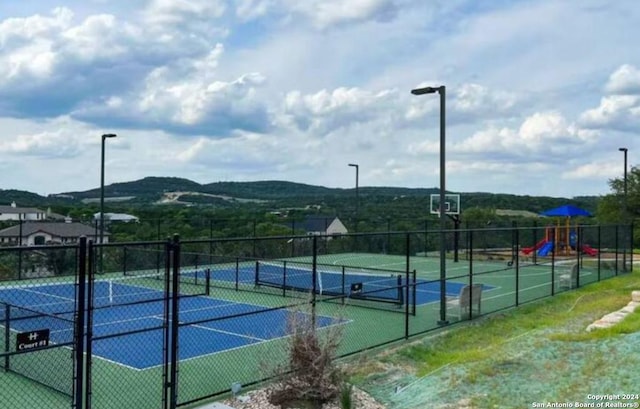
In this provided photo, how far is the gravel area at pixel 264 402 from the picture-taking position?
738 centimetres

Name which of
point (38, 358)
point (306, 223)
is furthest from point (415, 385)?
point (306, 223)

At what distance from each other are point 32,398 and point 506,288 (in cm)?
1567

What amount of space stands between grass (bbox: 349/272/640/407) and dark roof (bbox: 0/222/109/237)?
611 inches

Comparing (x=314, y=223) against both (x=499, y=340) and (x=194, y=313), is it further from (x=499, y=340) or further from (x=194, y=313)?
(x=499, y=340)

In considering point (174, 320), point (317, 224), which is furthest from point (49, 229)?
point (174, 320)

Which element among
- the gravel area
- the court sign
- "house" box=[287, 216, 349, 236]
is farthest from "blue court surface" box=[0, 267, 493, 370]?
"house" box=[287, 216, 349, 236]

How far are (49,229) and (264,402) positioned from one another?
21226 mm

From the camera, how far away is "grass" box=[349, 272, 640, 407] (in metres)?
8.32

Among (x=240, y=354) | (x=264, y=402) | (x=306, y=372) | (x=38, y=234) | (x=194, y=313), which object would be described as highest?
(x=38, y=234)

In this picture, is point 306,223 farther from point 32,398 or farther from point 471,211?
point 32,398

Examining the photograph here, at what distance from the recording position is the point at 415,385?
27.0 ft

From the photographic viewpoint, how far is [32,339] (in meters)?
6.83

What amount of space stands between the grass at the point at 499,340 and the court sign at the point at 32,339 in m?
3.97

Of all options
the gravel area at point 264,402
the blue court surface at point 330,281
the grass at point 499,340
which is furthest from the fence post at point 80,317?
the blue court surface at point 330,281
